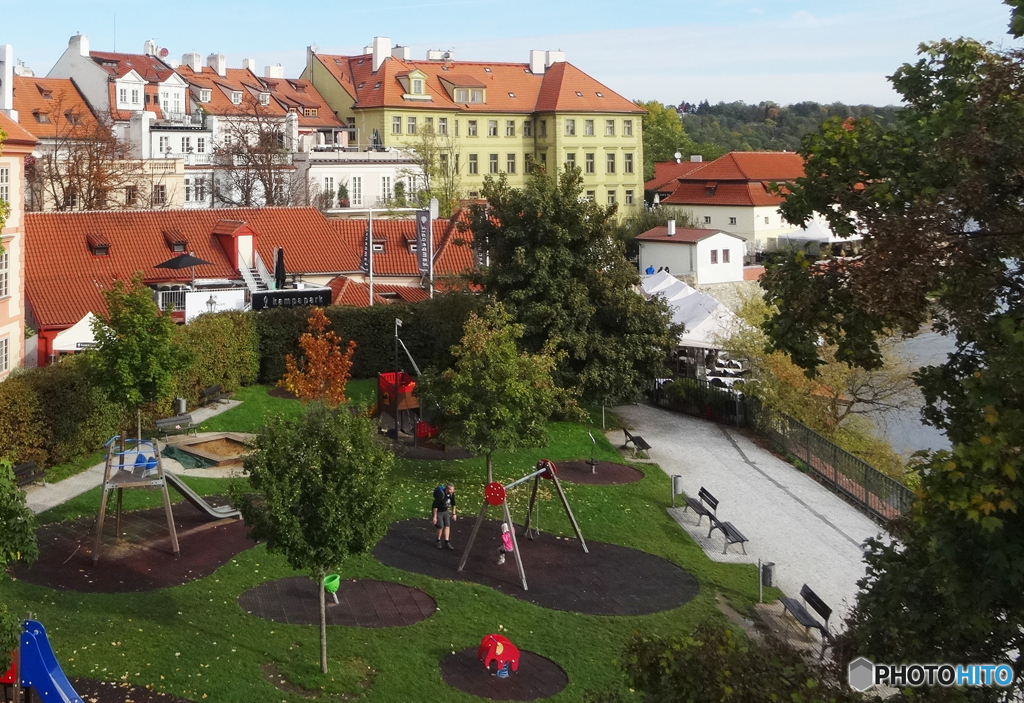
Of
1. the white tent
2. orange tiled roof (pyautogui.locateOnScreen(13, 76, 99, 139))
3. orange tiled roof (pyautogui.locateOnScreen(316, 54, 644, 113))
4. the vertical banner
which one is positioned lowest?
the white tent

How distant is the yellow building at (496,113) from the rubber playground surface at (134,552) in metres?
65.1

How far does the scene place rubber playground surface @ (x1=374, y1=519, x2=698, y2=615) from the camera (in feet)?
66.0

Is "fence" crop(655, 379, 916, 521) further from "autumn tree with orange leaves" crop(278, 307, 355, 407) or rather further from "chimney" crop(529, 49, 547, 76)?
"chimney" crop(529, 49, 547, 76)

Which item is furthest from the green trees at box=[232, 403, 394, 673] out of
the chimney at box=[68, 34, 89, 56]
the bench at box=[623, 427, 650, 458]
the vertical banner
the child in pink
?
the chimney at box=[68, 34, 89, 56]

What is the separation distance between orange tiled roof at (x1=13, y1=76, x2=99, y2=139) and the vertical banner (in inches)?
1276

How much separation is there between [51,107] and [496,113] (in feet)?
107

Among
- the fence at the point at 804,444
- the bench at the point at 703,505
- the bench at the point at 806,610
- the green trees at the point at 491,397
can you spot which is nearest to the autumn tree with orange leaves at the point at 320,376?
the green trees at the point at 491,397

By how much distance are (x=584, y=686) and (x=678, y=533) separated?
8491mm

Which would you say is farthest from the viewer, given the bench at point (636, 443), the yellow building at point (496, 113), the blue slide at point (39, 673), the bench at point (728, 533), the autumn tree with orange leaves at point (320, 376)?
the yellow building at point (496, 113)

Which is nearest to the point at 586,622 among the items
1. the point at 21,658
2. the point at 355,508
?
the point at 355,508

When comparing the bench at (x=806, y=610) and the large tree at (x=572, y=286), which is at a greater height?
the large tree at (x=572, y=286)

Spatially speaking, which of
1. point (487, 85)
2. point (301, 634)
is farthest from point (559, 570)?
point (487, 85)

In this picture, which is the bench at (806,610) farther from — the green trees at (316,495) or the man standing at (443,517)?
the green trees at (316,495)

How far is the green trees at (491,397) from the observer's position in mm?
24156
